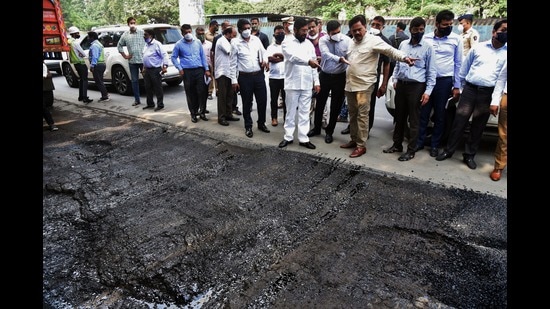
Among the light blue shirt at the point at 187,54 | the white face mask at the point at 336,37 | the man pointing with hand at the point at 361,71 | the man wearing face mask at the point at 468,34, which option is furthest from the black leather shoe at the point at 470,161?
the light blue shirt at the point at 187,54

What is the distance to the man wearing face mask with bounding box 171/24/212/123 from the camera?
6523mm

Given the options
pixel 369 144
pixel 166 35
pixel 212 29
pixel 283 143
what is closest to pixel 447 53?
pixel 369 144

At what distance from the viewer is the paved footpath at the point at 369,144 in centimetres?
405

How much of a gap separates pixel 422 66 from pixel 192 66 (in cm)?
404

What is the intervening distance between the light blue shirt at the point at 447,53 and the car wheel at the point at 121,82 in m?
7.53

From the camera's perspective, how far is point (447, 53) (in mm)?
4430

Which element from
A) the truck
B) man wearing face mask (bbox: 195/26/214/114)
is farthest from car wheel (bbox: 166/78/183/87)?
the truck

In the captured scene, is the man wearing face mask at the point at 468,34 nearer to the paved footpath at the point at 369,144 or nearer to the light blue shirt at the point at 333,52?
the paved footpath at the point at 369,144

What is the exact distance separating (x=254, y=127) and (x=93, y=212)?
3.33m

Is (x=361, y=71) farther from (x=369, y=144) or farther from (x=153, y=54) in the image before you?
(x=153, y=54)

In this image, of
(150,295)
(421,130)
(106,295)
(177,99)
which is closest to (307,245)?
(150,295)

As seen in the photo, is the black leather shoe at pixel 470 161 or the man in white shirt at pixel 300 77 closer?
the black leather shoe at pixel 470 161

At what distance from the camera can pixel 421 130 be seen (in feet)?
15.8

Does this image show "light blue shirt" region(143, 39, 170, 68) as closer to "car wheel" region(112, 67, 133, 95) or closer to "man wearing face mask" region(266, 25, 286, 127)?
"car wheel" region(112, 67, 133, 95)
